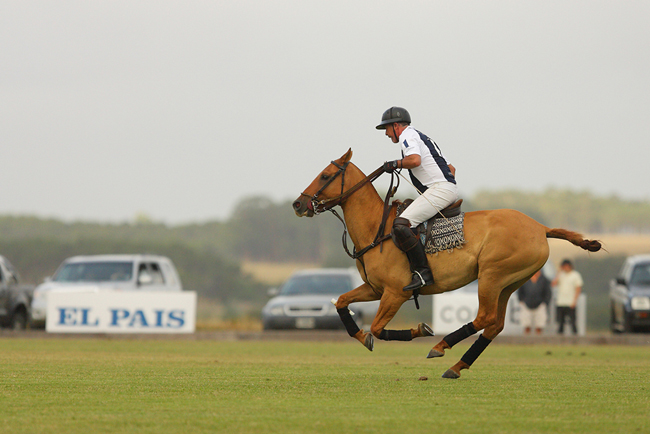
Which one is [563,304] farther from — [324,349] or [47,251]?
[47,251]

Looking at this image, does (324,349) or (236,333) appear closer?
(324,349)

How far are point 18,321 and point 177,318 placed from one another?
4654 mm

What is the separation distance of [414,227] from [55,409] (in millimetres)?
4303

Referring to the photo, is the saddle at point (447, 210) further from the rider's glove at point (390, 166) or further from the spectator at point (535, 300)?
the spectator at point (535, 300)

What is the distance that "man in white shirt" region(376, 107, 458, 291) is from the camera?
9492 millimetres

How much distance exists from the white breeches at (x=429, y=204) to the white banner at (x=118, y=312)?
12.9 meters

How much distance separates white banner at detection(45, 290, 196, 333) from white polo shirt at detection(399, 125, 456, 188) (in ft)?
42.1

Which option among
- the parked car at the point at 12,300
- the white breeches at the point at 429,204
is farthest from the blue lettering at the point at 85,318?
the white breeches at the point at 429,204

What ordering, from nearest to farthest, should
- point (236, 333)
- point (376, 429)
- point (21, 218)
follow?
point (376, 429)
point (236, 333)
point (21, 218)

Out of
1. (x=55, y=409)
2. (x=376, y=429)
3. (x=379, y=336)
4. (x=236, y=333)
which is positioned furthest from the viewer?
(x=236, y=333)

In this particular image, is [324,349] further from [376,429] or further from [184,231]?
[184,231]

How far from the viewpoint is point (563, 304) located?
2189cm

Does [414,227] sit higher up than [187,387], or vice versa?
[414,227]

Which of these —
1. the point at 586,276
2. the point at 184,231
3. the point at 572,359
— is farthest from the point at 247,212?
the point at 572,359
